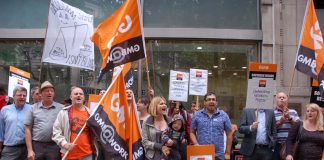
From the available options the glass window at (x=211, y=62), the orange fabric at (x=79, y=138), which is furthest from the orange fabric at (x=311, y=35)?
the glass window at (x=211, y=62)

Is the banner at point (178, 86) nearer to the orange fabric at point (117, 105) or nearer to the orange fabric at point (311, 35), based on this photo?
the orange fabric at point (311, 35)

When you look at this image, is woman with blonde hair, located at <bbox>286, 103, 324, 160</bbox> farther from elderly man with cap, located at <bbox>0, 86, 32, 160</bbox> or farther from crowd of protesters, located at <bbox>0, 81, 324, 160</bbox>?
elderly man with cap, located at <bbox>0, 86, 32, 160</bbox>

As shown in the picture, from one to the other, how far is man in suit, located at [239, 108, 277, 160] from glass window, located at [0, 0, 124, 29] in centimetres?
754

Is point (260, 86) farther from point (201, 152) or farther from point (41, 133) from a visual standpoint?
point (41, 133)

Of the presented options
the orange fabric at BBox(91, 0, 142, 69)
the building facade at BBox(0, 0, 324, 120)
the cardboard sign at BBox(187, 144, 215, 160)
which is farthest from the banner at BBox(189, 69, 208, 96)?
the cardboard sign at BBox(187, 144, 215, 160)

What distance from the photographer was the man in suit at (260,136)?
8.24 meters

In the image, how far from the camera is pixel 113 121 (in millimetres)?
6832

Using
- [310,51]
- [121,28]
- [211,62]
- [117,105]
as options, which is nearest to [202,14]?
[211,62]

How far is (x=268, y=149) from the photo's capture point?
8.26m

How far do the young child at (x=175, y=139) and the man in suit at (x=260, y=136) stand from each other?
1495 mm

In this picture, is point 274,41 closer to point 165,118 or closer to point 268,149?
→ point 268,149

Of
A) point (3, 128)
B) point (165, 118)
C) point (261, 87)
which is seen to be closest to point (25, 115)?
point (3, 128)

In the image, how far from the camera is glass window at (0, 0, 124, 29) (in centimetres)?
1459

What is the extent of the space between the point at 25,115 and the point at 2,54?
314 inches
